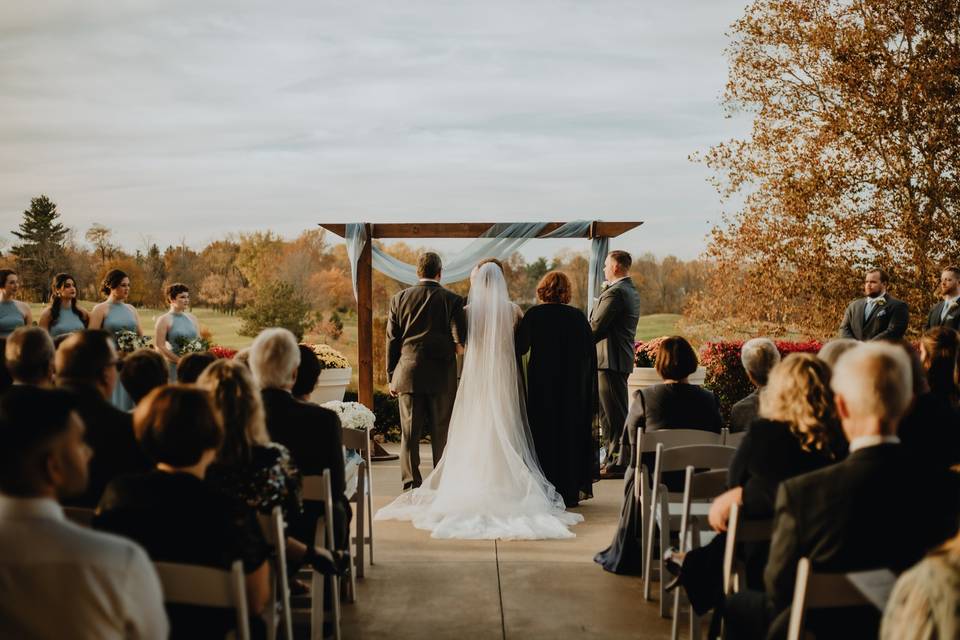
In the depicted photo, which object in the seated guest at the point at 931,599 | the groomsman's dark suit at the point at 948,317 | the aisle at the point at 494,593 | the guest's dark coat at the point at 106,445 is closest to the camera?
the seated guest at the point at 931,599

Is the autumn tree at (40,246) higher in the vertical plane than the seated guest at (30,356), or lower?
higher

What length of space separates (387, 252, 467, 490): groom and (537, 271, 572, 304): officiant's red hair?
666 millimetres

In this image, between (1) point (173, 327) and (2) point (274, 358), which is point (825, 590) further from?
(1) point (173, 327)

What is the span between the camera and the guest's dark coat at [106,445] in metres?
3.24

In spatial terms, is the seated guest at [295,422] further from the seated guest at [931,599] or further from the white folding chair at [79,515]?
the seated guest at [931,599]

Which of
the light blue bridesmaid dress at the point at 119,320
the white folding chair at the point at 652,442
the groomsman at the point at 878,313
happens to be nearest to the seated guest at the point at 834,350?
the white folding chair at the point at 652,442

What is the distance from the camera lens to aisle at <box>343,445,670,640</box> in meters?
4.09

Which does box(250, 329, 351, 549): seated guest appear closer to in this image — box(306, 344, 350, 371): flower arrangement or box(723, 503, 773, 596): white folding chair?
box(723, 503, 773, 596): white folding chair

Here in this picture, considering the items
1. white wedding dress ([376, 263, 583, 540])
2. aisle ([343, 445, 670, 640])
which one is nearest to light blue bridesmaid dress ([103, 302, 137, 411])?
white wedding dress ([376, 263, 583, 540])

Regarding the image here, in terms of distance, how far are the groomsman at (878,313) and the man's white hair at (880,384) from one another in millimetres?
6550

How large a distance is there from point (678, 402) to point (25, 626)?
3.61 meters

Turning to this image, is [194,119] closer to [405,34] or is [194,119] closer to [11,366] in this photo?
[405,34]

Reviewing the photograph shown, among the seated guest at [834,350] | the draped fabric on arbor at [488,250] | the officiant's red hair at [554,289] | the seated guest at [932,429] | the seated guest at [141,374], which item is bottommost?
the seated guest at [932,429]

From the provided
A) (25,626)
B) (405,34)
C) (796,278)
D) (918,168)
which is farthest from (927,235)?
(25,626)
